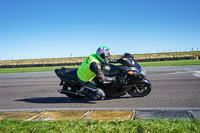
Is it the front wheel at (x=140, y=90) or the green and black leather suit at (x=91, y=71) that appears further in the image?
the front wheel at (x=140, y=90)

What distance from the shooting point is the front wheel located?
6855 mm

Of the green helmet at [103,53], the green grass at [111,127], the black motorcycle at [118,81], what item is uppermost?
the green helmet at [103,53]

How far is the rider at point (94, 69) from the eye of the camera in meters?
6.33

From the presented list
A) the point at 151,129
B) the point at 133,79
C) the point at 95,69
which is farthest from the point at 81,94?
the point at 151,129

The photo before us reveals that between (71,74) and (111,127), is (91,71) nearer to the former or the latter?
(71,74)

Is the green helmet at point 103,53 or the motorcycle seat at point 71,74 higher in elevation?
the green helmet at point 103,53

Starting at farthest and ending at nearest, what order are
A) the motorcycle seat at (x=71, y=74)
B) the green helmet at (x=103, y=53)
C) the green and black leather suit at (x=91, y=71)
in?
the motorcycle seat at (x=71, y=74), the green helmet at (x=103, y=53), the green and black leather suit at (x=91, y=71)

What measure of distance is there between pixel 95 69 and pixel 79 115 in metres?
1.86

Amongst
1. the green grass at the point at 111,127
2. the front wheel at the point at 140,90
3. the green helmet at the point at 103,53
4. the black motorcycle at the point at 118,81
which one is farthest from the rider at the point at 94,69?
the green grass at the point at 111,127

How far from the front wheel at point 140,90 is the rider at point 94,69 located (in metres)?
0.90

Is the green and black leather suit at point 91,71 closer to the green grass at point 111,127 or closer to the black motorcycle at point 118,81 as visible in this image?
the black motorcycle at point 118,81

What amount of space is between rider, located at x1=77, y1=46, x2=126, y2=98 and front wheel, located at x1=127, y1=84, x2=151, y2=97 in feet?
2.96

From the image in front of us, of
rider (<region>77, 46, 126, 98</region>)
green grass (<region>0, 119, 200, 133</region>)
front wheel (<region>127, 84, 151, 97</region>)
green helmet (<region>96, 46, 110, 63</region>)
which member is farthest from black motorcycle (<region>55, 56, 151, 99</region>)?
green grass (<region>0, 119, 200, 133</region>)

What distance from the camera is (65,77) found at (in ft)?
22.8
